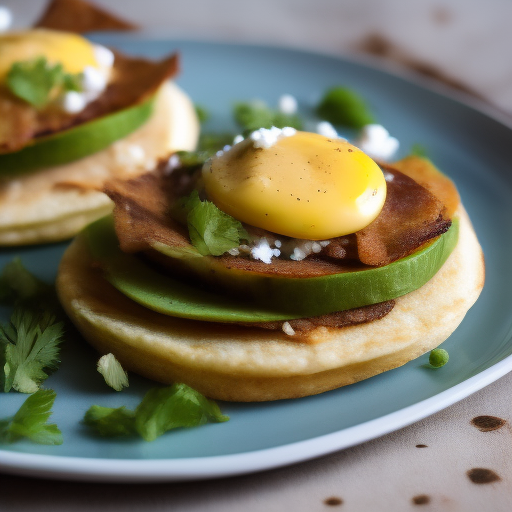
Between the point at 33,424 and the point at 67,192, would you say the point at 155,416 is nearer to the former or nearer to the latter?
the point at 33,424

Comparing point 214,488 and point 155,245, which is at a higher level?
point 155,245

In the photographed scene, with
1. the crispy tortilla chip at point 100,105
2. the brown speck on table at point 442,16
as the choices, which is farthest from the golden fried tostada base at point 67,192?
the brown speck on table at point 442,16

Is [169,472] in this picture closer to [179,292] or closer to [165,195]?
[179,292]

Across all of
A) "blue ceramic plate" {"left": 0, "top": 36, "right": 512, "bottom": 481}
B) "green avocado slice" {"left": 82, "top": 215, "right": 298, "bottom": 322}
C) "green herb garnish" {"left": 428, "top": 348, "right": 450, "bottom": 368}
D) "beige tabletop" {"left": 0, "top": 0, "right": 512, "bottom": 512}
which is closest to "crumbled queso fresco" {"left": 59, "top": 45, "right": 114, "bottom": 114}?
"blue ceramic plate" {"left": 0, "top": 36, "right": 512, "bottom": 481}

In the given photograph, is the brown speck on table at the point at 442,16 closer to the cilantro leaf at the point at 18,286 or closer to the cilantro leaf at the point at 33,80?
the cilantro leaf at the point at 33,80

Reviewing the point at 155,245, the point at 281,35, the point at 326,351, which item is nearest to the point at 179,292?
the point at 155,245

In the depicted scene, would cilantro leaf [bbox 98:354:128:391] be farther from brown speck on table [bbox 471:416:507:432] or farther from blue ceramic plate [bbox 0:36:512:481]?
brown speck on table [bbox 471:416:507:432]

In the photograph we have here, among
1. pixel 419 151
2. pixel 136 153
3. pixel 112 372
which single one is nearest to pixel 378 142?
pixel 419 151
